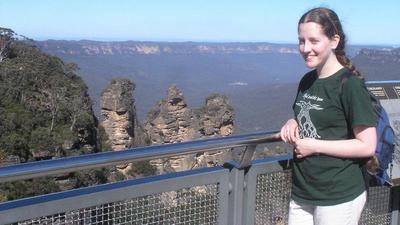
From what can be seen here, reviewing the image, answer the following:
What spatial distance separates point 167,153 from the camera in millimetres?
2582

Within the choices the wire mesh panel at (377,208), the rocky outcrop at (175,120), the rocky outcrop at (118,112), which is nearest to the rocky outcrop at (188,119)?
the rocky outcrop at (175,120)

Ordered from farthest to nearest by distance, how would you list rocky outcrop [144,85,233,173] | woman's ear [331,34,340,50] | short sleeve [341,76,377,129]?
rocky outcrop [144,85,233,173]
woman's ear [331,34,340,50]
short sleeve [341,76,377,129]

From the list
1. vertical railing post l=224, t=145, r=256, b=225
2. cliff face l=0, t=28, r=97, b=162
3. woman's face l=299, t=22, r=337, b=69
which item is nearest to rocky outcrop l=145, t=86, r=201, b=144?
cliff face l=0, t=28, r=97, b=162

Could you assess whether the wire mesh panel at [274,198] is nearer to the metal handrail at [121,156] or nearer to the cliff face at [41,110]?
the metal handrail at [121,156]

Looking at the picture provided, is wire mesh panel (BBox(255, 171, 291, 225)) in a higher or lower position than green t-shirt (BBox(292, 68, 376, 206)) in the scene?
lower

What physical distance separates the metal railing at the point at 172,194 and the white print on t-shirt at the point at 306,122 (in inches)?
14.7

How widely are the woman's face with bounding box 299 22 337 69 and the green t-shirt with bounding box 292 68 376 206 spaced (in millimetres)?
89

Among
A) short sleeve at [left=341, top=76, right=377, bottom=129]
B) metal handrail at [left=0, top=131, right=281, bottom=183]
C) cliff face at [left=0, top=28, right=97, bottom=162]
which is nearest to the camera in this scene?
metal handrail at [left=0, top=131, right=281, bottom=183]

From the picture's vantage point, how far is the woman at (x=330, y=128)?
2.35 meters

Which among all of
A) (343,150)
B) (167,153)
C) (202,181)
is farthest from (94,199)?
(343,150)

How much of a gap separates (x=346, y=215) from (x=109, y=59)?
192m

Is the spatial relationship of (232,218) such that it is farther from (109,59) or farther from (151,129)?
(109,59)

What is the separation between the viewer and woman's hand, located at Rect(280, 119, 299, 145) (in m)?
2.58

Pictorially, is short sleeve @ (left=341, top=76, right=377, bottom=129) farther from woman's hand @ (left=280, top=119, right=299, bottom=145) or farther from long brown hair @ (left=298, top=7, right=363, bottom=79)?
woman's hand @ (left=280, top=119, right=299, bottom=145)
